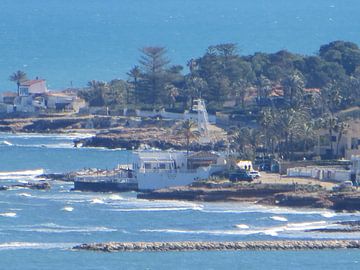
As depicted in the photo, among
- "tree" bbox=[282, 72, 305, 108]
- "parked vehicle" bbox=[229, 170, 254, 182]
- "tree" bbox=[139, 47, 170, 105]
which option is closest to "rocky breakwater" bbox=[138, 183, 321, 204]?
"parked vehicle" bbox=[229, 170, 254, 182]

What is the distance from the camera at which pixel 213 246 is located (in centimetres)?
7344

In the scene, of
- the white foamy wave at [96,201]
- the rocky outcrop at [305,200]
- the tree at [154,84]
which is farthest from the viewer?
the tree at [154,84]

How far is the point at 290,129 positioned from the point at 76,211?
62.2 feet

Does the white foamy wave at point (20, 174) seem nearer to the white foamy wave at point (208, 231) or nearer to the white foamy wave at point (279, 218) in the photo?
the white foamy wave at point (279, 218)

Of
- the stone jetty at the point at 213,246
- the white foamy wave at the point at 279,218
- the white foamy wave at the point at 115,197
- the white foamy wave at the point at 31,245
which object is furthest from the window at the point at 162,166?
the stone jetty at the point at 213,246

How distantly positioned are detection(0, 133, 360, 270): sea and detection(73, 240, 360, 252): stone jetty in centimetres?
53

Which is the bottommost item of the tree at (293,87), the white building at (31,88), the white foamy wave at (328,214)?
the white foamy wave at (328,214)

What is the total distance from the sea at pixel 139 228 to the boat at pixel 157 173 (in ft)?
4.39

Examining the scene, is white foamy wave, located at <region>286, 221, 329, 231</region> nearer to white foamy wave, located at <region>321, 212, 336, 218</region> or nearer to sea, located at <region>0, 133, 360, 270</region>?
sea, located at <region>0, 133, 360, 270</region>

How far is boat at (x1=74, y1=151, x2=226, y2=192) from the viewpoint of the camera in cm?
9675

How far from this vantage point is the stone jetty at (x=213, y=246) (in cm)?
7294

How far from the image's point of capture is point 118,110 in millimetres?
139625

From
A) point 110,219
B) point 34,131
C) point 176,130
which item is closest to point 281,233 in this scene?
point 110,219

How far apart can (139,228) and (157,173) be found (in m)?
16.6
